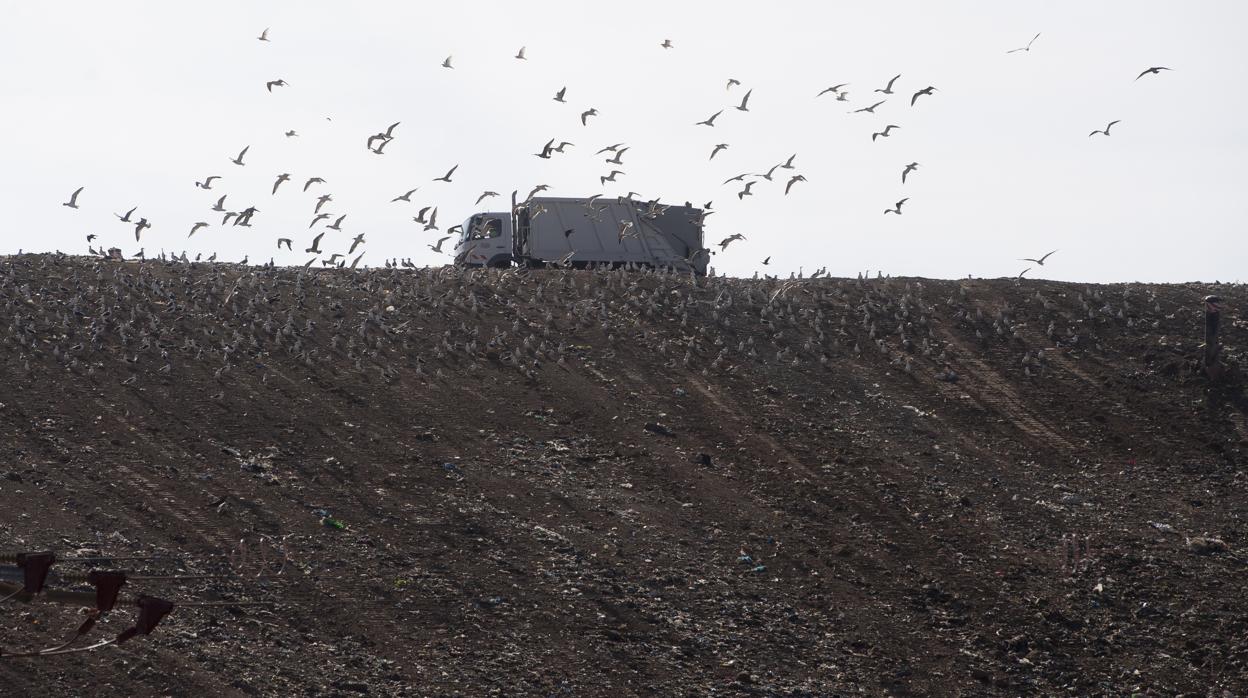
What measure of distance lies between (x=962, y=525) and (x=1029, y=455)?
2321mm

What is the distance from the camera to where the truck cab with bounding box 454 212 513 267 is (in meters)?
32.8

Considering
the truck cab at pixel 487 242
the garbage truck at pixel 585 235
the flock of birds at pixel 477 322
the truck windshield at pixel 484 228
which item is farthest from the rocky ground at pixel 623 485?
the truck windshield at pixel 484 228

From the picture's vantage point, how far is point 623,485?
17984 millimetres

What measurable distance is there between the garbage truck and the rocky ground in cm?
748

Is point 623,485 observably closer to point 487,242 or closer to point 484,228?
point 487,242

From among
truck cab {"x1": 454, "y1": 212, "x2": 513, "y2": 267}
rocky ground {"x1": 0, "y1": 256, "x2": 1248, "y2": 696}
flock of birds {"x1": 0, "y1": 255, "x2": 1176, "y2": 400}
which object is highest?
truck cab {"x1": 454, "y1": 212, "x2": 513, "y2": 267}

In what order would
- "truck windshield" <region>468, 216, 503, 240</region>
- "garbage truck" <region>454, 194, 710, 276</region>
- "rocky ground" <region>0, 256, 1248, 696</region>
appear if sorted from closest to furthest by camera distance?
1. "rocky ground" <region>0, 256, 1248, 696</region>
2. "garbage truck" <region>454, 194, 710, 276</region>
3. "truck windshield" <region>468, 216, 503, 240</region>

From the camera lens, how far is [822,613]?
15.8 m

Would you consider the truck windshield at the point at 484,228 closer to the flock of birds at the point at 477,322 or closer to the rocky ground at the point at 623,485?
the flock of birds at the point at 477,322

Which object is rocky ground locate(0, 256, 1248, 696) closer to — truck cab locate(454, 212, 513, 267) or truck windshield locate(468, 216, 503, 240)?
truck cab locate(454, 212, 513, 267)

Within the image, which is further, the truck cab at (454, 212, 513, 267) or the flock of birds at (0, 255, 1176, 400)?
the truck cab at (454, 212, 513, 267)

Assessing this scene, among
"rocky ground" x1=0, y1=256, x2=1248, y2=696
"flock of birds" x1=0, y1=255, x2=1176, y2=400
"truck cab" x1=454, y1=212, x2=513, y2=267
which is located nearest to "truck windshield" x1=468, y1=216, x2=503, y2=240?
"truck cab" x1=454, y1=212, x2=513, y2=267

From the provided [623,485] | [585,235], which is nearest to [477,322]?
[623,485]

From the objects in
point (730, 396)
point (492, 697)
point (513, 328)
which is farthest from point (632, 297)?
point (492, 697)
